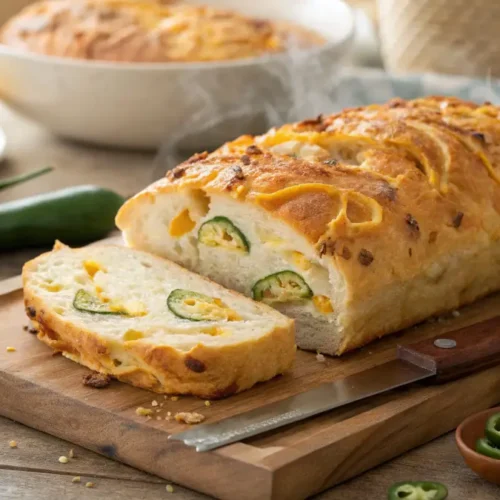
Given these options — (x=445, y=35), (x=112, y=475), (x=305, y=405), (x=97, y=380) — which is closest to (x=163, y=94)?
(x=445, y=35)

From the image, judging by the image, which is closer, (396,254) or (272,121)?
(396,254)

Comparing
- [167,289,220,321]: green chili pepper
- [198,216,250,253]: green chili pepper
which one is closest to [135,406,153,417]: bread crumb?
[167,289,220,321]: green chili pepper

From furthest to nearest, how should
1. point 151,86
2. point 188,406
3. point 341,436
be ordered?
point 151,86, point 188,406, point 341,436

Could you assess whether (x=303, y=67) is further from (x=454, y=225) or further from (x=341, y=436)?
(x=341, y=436)

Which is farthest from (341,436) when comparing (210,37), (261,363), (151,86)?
(210,37)

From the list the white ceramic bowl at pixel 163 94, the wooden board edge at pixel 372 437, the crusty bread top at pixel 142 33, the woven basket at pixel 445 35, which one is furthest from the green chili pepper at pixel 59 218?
the woven basket at pixel 445 35
